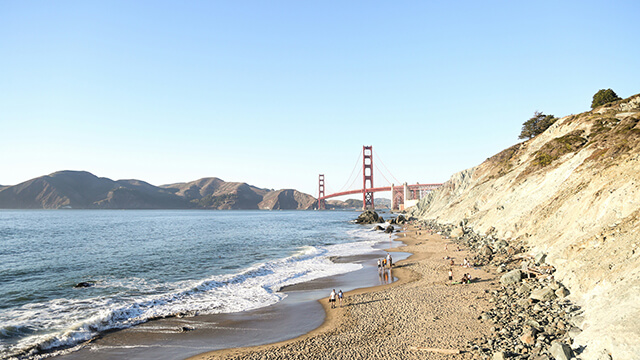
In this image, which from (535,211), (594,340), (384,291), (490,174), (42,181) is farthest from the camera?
(42,181)

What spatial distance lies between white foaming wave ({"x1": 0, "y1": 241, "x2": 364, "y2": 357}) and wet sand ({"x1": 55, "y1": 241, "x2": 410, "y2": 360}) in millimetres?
854

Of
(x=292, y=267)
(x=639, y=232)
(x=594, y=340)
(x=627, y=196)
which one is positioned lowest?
(x=292, y=267)

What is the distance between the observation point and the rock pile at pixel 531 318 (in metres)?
8.83

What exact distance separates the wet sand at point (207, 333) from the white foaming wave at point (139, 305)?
0.85 metres

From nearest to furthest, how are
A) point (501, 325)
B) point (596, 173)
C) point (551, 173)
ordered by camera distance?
1. point (501, 325)
2. point (596, 173)
3. point (551, 173)

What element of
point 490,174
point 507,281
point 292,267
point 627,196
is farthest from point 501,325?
point 490,174

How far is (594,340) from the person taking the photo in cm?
801

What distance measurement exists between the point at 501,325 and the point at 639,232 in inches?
254

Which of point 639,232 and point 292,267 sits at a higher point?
point 639,232

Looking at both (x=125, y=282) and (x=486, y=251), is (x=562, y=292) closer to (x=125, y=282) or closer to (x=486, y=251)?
(x=486, y=251)

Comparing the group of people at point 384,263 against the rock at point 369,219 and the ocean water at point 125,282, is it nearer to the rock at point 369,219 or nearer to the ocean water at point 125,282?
the ocean water at point 125,282

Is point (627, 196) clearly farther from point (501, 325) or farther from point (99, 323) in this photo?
point (99, 323)

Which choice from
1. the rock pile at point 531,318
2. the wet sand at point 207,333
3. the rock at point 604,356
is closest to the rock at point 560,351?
the rock pile at point 531,318

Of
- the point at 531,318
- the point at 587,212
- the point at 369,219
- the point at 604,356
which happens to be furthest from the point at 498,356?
the point at 369,219
